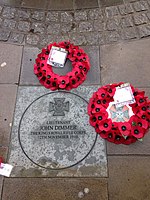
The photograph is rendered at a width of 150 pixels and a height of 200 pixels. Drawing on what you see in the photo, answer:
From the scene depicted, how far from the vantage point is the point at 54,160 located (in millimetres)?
2729

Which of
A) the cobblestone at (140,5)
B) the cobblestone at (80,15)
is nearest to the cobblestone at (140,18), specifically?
the cobblestone at (140,5)

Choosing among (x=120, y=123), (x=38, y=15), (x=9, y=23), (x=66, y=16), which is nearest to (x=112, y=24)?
(x=66, y=16)

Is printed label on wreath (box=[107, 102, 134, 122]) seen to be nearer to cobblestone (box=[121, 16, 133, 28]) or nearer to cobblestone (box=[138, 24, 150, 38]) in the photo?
cobblestone (box=[138, 24, 150, 38])

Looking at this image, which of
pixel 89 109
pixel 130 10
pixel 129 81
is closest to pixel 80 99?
pixel 89 109

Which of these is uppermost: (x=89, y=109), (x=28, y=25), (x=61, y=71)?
(x=28, y=25)

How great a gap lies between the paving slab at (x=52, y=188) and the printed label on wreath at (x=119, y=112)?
69 cm

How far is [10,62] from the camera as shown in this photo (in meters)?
3.40

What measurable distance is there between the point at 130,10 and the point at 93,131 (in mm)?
2043

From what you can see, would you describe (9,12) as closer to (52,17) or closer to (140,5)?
(52,17)

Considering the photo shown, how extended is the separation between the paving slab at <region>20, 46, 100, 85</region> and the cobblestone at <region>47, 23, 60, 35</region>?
1.26 ft

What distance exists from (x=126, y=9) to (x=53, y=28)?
115cm

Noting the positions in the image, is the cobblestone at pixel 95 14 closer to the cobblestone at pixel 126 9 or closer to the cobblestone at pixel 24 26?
the cobblestone at pixel 126 9

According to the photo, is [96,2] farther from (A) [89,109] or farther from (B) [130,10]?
(A) [89,109]

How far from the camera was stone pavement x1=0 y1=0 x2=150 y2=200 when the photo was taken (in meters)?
2.59
